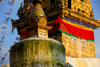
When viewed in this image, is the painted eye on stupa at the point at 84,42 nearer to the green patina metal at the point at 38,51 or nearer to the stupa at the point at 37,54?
the stupa at the point at 37,54

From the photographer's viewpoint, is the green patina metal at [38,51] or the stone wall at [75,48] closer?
the green patina metal at [38,51]

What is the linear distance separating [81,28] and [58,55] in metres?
13.3

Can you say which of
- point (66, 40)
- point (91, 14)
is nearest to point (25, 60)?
point (66, 40)

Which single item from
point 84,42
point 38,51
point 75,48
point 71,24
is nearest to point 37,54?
point 38,51

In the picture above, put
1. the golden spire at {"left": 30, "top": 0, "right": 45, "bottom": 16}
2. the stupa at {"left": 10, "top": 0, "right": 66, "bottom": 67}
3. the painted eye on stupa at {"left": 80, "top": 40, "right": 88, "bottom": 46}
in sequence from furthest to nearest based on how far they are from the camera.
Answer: the painted eye on stupa at {"left": 80, "top": 40, "right": 88, "bottom": 46}, the golden spire at {"left": 30, "top": 0, "right": 45, "bottom": 16}, the stupa at {"left": 10, "top": 0, "right": 66, "bottom": 67}

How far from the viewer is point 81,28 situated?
2050 cm

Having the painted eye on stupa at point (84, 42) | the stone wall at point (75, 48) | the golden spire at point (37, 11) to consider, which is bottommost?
the stone wall at point (75, 48)

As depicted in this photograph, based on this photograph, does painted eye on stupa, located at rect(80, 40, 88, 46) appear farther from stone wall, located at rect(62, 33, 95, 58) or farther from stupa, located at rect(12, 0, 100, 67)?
stone wall, located at rect(62, 33, 95, 58)

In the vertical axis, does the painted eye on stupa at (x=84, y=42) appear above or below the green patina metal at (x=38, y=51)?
above

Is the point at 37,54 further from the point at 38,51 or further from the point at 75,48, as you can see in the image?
the point at 75,48

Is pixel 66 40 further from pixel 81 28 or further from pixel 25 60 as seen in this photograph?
pixel 25 60

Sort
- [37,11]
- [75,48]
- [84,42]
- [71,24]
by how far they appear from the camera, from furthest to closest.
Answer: [84,42] < [71,24] < [75,48] < [37,11]

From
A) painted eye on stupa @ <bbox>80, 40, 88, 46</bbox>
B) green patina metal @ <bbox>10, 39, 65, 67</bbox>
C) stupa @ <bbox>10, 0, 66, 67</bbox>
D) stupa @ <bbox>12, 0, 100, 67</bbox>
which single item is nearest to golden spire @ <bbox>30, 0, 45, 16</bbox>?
stupa @ <bbox>10, 0, 66, 67</bbox>

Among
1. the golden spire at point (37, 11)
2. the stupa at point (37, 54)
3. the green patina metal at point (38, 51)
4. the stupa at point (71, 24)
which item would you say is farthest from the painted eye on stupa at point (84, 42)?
the green patina metal at point (38, 51)
